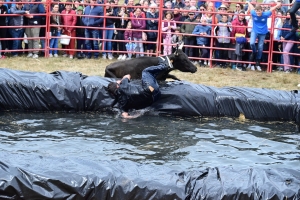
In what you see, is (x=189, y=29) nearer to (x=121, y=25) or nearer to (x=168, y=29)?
(x=168, y=29)

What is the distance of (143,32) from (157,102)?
5.76 meters

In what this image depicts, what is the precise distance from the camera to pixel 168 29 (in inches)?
662

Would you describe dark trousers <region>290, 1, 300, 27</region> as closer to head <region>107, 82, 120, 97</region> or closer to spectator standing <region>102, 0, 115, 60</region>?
spectator standing <region>102, 0, 115, 60</region>

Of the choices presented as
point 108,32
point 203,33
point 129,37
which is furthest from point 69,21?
point 203,33

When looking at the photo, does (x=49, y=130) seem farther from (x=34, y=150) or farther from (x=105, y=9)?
(x=105, y=9)

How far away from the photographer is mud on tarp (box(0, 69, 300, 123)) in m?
11.5

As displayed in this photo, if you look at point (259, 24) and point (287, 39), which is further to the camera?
point (287, 39)

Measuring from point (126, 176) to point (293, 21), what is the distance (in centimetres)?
949

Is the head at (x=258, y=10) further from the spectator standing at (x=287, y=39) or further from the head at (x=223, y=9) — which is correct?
the head at (x=223, y=9)

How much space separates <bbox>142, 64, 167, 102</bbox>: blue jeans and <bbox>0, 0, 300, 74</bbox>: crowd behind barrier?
452 cm

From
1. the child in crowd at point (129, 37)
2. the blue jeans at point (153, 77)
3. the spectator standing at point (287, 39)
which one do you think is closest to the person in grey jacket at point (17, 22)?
the child in crowd at point (129, 37)

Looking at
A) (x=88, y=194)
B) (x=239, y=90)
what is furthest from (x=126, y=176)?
(x=239, y=90)

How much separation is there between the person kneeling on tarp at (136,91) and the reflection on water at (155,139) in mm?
294

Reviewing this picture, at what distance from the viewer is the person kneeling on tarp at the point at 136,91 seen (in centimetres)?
1113
